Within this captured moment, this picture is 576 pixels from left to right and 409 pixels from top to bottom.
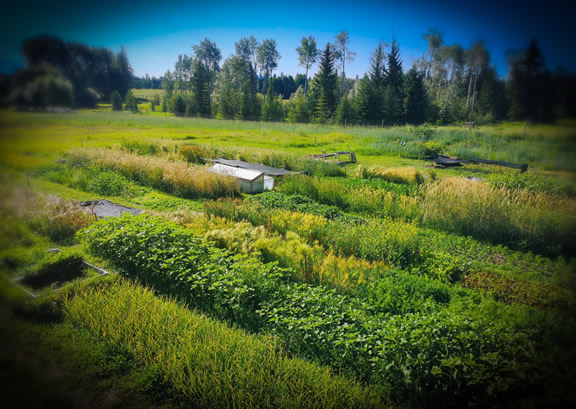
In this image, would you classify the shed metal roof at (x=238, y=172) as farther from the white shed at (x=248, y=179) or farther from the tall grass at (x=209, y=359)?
the tall grass at (x=209, y=359)

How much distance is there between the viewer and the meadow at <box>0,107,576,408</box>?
100 cm

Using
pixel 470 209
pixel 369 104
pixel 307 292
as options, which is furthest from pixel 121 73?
pixel 369 104

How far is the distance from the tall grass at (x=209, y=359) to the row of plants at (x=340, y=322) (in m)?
0.36

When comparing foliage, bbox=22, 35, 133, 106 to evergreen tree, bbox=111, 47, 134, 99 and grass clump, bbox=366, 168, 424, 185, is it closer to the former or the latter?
evergreen tree, bbox=111, 47, 134, 99

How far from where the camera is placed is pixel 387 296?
4.45 m

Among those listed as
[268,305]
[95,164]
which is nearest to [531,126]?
[268,305]

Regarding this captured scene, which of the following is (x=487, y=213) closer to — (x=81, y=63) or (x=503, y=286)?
(x=503, y=286)

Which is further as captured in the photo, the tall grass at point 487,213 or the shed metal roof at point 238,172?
the shed metal roof at point 238,172

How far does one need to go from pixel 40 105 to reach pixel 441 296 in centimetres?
544

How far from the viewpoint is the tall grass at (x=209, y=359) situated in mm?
2688

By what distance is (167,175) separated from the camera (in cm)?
1138

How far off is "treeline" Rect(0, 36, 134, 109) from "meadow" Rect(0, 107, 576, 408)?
2.8 inches

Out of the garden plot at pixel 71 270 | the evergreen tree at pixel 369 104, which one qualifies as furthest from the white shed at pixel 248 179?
the evergreen tree at pixel 369 104

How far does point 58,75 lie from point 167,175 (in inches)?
429
